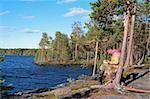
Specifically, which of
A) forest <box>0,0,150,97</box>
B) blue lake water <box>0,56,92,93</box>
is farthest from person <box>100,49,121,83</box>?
blue lake water <box>0,56,92,93</box>

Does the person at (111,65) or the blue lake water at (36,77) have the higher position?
the person at (111,65)

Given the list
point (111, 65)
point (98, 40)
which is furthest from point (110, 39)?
point (111, 65)

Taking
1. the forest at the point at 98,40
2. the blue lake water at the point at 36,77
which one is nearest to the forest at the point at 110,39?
the forest at the point at 98,40

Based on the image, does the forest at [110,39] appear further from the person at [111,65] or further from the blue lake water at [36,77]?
the blue lake water at [36,77]

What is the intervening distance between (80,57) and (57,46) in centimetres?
1067

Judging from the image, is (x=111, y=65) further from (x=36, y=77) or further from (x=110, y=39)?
(x=36, y=77)

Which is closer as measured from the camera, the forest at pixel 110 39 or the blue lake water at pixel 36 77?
the forest at pixel 110 39

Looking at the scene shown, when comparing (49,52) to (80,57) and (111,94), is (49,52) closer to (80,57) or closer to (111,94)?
(80,57)

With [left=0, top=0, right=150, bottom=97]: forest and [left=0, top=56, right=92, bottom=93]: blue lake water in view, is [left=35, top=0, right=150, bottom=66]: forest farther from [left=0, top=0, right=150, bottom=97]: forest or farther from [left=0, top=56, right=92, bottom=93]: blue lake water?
[left=0, top=56, right=92, bottom=93]: blue lake water

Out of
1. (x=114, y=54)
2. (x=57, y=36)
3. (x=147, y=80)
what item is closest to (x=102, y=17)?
(x=147, y=80)

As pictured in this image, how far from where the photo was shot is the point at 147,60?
48812mm

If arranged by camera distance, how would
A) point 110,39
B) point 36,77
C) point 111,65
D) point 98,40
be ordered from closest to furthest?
point 111,65
point 98,40
point 110,39
point 36,77

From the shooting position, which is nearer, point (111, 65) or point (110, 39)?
point (111, 65)

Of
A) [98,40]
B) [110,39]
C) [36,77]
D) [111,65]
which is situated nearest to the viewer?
[111,65]
